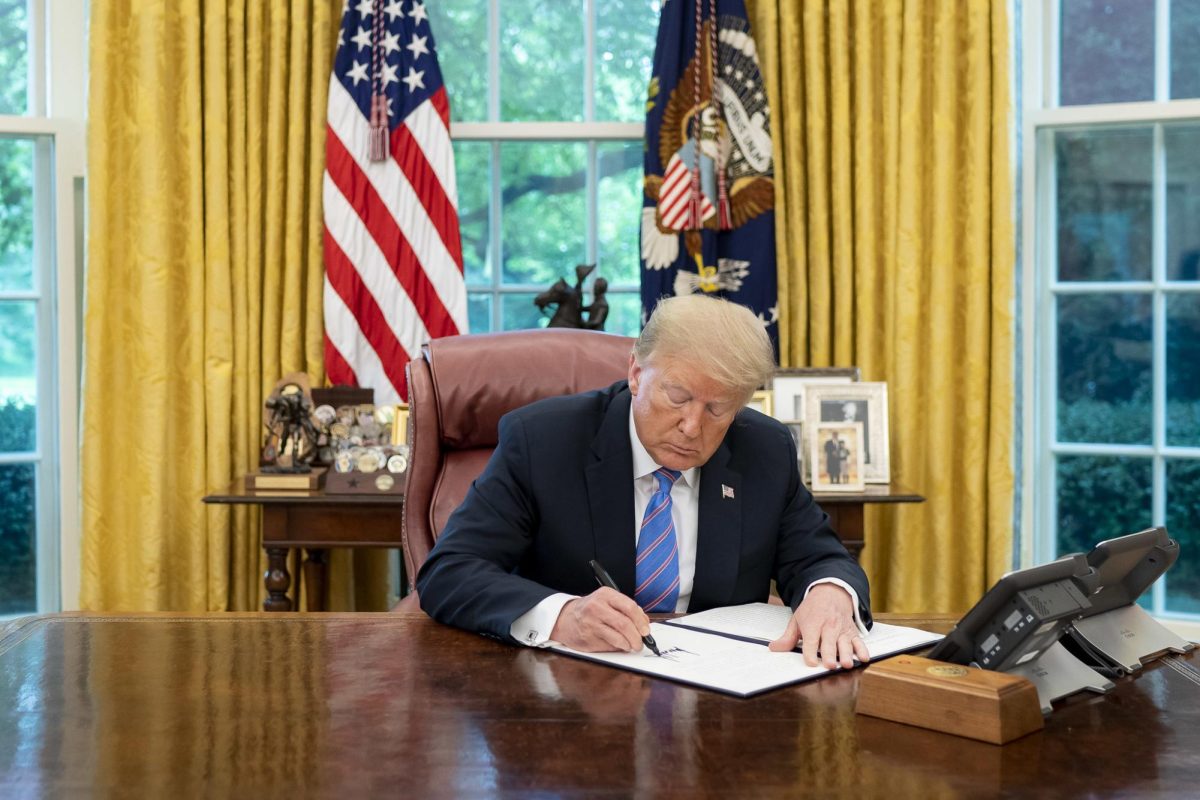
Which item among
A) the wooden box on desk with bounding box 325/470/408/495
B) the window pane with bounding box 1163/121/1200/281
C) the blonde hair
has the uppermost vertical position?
the window pane with bounding box 1163/121/1200/281

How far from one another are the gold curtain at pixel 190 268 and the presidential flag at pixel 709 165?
0.98 meters

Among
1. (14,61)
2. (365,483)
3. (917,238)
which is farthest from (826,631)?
(14,61)

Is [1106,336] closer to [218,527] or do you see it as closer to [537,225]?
[537,225]

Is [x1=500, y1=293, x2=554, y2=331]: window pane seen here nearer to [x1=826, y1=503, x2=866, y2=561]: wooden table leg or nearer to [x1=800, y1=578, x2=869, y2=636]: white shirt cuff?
[x1=826, y1=503, x2=866, y2=561]: wooden table leg

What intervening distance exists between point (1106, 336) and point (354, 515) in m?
2.17

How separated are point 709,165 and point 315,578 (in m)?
1.60

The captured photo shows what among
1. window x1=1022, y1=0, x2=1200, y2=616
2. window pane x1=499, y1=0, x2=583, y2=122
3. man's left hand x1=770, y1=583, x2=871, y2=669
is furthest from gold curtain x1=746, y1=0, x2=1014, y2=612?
man's left hand x1=770, y1=583, x2=871, y2=669

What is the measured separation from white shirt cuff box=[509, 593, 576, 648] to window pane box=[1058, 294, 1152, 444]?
242 cm

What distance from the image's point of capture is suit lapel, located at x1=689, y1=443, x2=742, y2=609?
192 centimetres

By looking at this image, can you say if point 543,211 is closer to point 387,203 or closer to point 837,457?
point 387,203

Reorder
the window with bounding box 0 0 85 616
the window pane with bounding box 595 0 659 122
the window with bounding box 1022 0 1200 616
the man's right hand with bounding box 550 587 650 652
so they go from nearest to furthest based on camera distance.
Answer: the man's right hand with bounding box 550 587 650 652, the window with bounding box 1022 0 1200 616, the window with bounding box 0 0 85 616, the window pane with bounding box 595 0 659 122

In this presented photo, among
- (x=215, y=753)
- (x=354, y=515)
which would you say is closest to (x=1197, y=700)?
(x=215, y=753)

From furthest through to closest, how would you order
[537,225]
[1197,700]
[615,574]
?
[537,225] < [615,574] < [1197,700]

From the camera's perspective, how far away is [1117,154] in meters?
3.51
